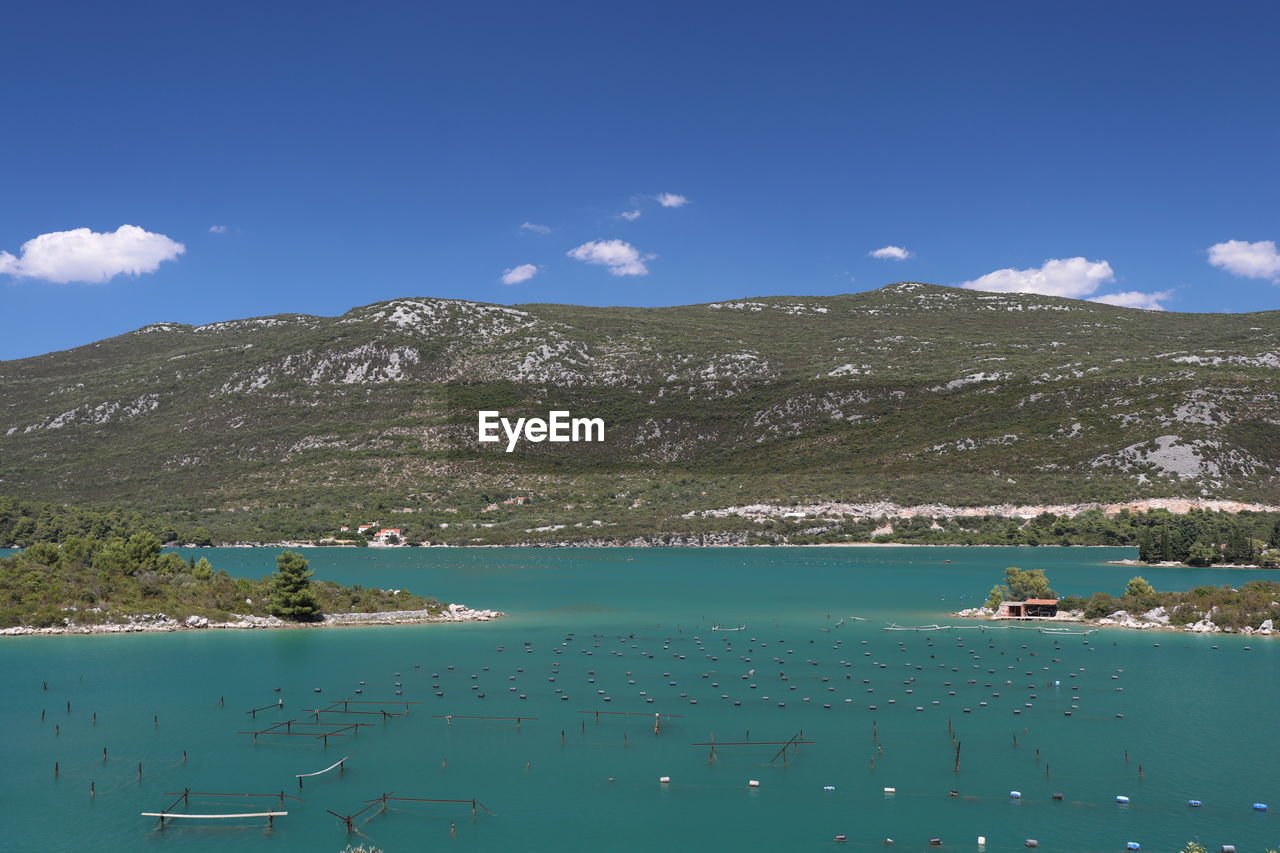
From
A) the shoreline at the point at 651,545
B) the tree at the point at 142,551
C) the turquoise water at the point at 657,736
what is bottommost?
the turquoise water at the point at 657,736

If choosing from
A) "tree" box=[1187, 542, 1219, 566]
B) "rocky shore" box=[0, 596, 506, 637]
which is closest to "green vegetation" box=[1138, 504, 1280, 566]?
"tree" box=[1187, 542, 1219, 566]

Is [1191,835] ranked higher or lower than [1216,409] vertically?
lower

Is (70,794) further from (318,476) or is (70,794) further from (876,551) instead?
(318,476)

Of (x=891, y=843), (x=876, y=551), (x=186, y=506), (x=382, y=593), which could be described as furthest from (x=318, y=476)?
(x=891, y=843)

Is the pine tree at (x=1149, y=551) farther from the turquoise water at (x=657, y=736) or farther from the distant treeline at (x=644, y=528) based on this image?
the turquoise water at (x=657, y=736)

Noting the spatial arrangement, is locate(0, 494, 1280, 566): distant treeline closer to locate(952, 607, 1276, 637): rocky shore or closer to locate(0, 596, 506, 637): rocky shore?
locate(952, 607, 1276, 637): rocky shore

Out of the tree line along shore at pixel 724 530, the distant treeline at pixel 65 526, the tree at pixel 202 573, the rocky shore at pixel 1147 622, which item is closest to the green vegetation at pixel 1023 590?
the rocky shore at pixel 1147 622
